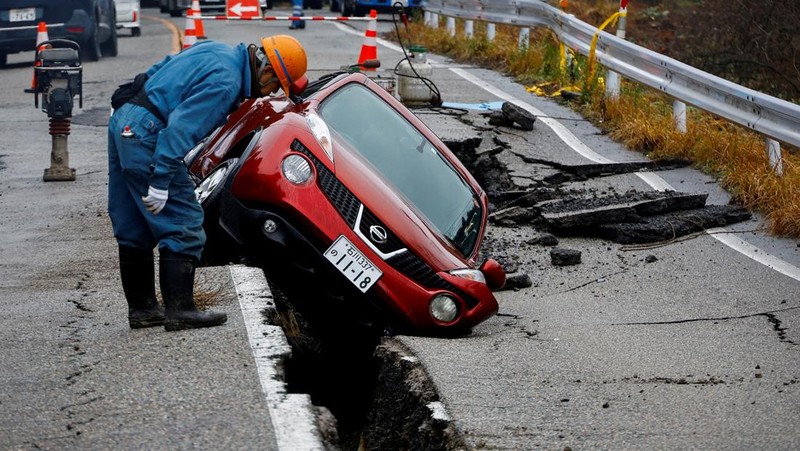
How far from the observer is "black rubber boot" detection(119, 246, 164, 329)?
236 inches

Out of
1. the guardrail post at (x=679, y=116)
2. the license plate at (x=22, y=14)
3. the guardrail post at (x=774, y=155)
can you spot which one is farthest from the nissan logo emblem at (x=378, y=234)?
the license plate at (x=22, y=14)

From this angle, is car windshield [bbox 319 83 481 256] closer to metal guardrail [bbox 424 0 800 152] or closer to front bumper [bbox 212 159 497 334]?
front bumper [bbox 212 159 497 334]

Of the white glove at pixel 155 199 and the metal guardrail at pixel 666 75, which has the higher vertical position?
the white glove at pixel 155 199

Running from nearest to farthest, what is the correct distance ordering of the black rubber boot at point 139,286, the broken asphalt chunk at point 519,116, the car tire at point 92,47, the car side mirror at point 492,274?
the black rubber boot at point 139,286, the car side mirror at point 492,274, the broken asphalt chunk at point 519,116, the car tire at point 92,47

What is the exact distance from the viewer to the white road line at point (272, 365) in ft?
14.3

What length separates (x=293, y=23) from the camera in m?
24.4

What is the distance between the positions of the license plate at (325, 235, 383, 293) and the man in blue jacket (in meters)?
0.70

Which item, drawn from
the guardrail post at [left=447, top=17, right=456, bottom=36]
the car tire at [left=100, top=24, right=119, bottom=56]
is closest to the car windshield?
the guardrail post at [left=447, top=17, right=456, bottom=36]

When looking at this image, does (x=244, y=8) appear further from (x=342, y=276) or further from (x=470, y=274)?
(x=342, y=276)

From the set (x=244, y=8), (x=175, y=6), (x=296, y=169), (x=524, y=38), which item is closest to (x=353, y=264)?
(x=296, y=169)

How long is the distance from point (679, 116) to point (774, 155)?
76.0 inches

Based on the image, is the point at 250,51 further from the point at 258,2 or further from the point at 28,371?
the point at 258,2

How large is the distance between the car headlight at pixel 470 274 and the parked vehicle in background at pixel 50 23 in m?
14.3

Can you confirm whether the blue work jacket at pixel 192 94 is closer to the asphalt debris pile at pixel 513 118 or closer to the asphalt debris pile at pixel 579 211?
the asphalt debris pile at pixel 579 211
